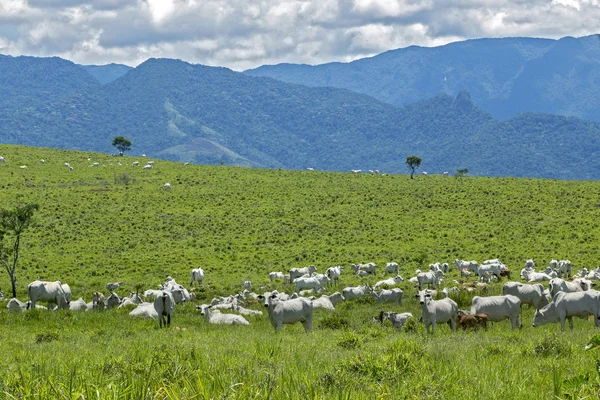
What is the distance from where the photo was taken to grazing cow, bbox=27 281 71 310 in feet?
89.8

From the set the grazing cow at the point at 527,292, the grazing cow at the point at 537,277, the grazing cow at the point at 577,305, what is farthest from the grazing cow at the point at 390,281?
the grazing cow at the point at 577,305

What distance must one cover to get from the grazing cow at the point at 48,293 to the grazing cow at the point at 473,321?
54.0 feet

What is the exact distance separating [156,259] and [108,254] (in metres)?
5.17

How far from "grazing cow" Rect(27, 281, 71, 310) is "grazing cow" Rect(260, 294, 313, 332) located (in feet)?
37.1

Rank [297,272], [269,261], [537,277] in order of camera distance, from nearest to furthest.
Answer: [537,277], [297,272], [269,261]

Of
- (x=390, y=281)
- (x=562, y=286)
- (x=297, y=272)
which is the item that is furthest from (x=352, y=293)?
(x=297, y=272)

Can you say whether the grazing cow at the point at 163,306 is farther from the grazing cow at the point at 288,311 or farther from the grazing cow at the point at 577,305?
the grazing cow at the point at 577,305

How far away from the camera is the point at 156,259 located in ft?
189

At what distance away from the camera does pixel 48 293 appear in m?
27.6

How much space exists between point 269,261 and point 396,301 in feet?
87.0

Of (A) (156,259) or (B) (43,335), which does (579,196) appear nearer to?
(A) (156,259)

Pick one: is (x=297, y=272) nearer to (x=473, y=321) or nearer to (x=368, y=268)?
(x=368, y=268)

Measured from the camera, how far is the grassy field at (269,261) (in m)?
7.44

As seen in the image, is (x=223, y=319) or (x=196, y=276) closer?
(x=223, y=319)
